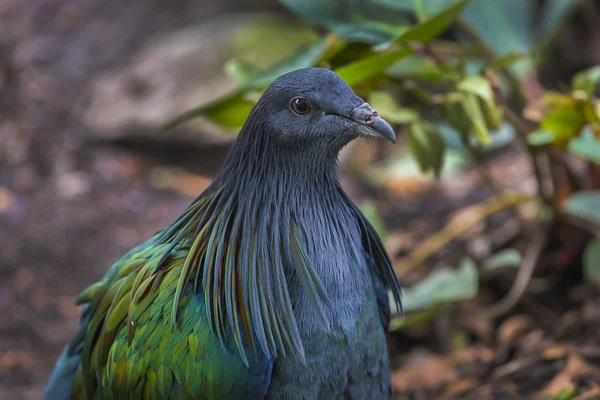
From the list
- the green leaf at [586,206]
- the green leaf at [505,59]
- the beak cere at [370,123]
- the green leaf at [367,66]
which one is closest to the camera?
the beak cere at [370,123]

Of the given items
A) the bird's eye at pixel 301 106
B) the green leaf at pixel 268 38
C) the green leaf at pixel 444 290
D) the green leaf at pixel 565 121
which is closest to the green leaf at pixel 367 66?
the bird's eye at pixel 301 106

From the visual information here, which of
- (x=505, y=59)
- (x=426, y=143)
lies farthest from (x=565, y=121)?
(x=426, y=143)

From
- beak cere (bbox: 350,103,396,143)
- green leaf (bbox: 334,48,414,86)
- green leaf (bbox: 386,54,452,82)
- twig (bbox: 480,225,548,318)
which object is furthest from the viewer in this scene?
twig (bbox: 480,225,548,318)

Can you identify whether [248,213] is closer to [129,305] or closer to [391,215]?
[129,305]

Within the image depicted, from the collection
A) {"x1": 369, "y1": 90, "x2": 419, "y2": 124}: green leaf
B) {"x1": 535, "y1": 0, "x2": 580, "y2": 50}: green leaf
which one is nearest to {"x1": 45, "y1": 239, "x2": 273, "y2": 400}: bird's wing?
{"x1": 369, "y1": 90, "x2": 419, "y2": 124}: green leaf

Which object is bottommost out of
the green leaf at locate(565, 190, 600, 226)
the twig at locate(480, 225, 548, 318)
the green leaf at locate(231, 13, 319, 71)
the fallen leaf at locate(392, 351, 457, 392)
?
the fallen leaf at locate(392, 351, 457, 392)

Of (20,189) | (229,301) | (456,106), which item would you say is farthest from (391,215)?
(229,301)

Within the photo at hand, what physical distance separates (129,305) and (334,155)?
87 centimetres

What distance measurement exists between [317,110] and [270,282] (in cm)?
57

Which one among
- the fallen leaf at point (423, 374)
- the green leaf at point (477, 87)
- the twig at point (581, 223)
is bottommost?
the fallen leaf at point (423, 374)

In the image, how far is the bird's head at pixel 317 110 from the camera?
2.31 meters

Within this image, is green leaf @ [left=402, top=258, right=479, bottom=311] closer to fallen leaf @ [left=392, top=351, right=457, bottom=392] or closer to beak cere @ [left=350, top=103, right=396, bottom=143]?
fallen leaf @ [left=392, top=351, right=457, bottom=392]

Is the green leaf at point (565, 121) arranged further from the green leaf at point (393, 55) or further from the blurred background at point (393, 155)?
the green leaf at point (393, 55)

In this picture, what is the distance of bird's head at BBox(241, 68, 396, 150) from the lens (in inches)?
91.0
